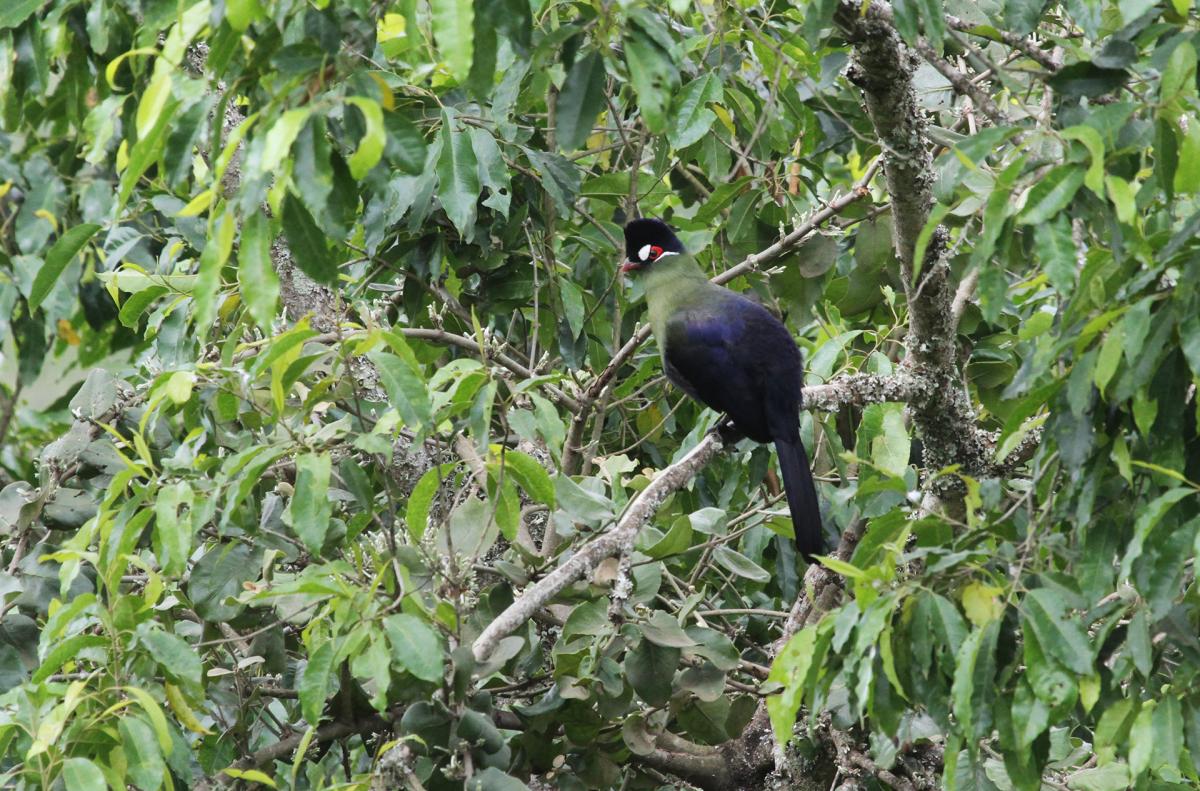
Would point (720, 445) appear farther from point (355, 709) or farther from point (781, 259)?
point (355, 709)

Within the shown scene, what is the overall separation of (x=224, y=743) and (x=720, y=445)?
1.69 m

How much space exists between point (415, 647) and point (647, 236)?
239cm

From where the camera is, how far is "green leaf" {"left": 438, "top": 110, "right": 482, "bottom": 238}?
333 cm

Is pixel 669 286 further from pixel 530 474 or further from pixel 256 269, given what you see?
pixel 256 269

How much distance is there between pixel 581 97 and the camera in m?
2.30

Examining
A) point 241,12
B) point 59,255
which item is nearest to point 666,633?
point 59,255

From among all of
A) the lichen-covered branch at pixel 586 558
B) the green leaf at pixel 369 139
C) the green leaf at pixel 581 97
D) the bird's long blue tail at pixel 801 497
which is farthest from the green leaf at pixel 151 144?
the bird's long blue tail at pixel 801 497

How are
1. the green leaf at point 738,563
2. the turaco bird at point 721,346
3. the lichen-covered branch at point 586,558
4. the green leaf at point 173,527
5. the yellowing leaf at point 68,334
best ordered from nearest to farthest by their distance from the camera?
the green leaf at point 173,527
the lichen-covered branch at point 586,558
the green leaf at point 738,563
the turaco bird at point 721,346
the yellowing leaf at point 68,334

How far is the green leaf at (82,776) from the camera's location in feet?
8.25

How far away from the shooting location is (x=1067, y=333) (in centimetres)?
231

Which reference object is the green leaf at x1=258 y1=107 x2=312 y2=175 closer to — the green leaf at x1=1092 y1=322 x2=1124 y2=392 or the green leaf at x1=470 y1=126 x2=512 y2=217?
the green leaf at x1=1092 y1=322 x2=1124 y2=392

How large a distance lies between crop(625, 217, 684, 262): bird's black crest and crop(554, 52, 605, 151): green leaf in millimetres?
2209

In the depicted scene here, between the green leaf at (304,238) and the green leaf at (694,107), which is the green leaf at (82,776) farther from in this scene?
the green leaf at (694,107)

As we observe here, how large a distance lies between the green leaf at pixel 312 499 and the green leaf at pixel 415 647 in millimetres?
241
